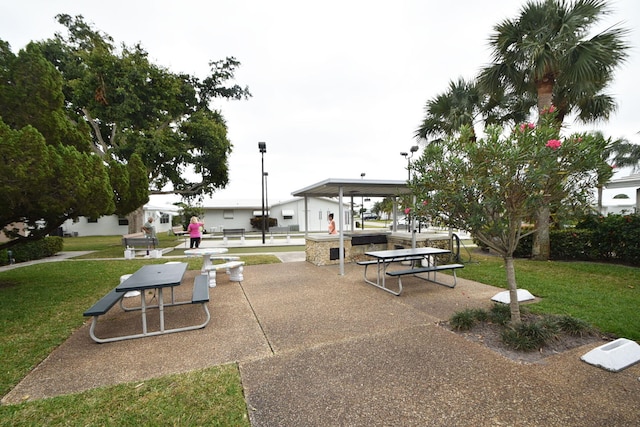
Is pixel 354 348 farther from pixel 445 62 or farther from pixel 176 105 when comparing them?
pixel 176 105

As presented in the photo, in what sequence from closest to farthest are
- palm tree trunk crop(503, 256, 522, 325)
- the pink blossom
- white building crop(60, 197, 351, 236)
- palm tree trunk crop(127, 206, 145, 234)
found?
the pink blossom < palm tree trunk crop(503, 256, 522, 325) < palm tree trunk crop(127, 206, 145, 234) < white building crop(60, 197, 351, 236)

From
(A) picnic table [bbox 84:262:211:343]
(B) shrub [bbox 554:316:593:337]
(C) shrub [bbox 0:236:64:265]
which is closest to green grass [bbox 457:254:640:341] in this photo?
(B) shrub [bbox 554:316:593:337]

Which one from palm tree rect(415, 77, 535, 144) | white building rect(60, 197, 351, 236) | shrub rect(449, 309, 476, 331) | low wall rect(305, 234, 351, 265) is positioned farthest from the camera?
white building rect(60, 197, 351, 236)

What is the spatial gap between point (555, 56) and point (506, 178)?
7.76 m

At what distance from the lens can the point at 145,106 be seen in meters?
16.2

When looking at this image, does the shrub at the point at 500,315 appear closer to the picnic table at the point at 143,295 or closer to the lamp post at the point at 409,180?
the lamp post at the point at 409,180

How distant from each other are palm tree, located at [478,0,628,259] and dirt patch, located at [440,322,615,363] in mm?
5107

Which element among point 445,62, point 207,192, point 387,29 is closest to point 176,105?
point 207,192

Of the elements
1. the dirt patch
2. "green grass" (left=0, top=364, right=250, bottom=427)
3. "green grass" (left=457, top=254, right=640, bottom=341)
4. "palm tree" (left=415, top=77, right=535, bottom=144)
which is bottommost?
the dirt patch

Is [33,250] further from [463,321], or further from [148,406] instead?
[463,321]

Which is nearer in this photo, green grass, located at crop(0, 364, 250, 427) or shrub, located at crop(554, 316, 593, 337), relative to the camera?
green grass, located at crop(0, 364, 250, 427)

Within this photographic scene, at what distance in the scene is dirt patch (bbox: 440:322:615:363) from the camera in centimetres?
318

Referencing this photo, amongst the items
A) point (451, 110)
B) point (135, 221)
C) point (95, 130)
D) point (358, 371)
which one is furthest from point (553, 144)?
point (95, 130)

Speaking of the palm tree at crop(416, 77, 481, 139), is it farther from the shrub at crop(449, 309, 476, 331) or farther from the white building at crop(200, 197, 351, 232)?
the white building at crop(200, 197, 351, 232)
